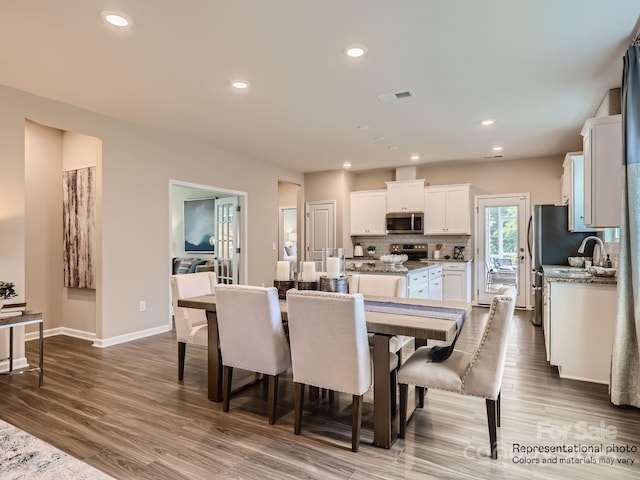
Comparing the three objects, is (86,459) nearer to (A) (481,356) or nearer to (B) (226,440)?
(B) (226,440)

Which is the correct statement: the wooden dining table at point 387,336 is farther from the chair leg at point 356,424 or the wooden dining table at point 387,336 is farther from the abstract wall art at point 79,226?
the abstract wall art at point 79,226

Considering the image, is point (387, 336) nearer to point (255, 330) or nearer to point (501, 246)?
point (255, 330)

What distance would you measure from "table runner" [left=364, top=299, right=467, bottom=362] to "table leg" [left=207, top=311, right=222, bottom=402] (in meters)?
1.16

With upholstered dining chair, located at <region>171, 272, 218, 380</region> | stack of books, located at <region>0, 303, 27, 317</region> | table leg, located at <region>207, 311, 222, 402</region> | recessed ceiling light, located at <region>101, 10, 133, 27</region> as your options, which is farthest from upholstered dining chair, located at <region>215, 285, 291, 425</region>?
stack of books, located at <region>0, 303, 27, 317</region>

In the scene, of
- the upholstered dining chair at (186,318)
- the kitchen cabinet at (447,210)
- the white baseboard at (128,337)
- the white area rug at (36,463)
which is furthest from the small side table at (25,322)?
the kitchen cabinet at (447,210)

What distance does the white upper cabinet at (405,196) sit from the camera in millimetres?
7328

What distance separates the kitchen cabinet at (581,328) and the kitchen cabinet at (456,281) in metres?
3.43

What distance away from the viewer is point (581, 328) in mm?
3262

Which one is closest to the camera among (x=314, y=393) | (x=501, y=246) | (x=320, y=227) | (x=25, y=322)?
(x=314, y=393)

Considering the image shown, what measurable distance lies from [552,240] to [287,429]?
173 inches

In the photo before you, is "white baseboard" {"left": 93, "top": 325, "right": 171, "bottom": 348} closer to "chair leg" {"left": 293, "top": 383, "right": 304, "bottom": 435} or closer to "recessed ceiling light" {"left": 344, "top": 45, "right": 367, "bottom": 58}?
"chair leg" {"left": 293, "top": 383, "right": 304, "bottom": 435}

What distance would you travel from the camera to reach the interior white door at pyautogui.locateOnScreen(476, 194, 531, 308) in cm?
691

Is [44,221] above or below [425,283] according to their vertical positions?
above

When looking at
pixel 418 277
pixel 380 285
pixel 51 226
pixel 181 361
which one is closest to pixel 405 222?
pixel 418 277
